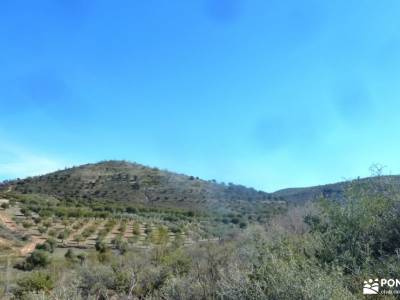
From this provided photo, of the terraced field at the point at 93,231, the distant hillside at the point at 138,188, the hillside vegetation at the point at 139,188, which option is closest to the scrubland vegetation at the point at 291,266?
the terraced field at the point at 93,231

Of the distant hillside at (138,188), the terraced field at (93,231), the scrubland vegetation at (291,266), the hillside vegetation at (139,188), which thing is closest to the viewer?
the scrubland vegetation at (291,266)

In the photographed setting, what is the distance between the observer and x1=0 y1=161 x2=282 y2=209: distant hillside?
79.8 meters

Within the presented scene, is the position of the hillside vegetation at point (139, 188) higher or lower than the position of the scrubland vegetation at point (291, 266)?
higher

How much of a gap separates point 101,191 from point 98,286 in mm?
70688

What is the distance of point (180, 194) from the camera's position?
8381 centimetres

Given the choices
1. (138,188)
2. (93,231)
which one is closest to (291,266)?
(93,231)

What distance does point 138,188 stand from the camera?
86812 millimetres

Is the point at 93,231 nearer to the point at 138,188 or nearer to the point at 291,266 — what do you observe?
the point at 138,188

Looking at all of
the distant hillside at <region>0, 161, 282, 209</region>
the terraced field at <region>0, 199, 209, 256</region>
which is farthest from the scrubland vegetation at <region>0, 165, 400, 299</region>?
the distant hillside at <region>0, 161, 282, 209</region>

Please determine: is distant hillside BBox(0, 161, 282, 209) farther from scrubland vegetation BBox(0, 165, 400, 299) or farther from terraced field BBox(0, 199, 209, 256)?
scrubland vegetation BBox(0, 165, 400, 299)

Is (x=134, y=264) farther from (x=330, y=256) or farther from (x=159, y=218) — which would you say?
(x=159, y=218)

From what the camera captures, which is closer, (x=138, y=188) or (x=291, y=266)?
(x=291, y=266)

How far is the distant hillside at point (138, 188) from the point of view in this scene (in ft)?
262

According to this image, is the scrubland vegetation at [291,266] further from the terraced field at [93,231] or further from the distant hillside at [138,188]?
the distant hillside at [138,188]
